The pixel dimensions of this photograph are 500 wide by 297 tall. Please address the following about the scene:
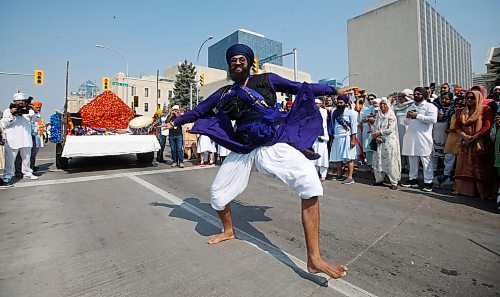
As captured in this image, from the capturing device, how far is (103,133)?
28.2 ft

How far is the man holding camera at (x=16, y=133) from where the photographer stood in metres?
6.29

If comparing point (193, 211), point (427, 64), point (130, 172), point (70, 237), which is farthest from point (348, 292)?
point (427, 64)

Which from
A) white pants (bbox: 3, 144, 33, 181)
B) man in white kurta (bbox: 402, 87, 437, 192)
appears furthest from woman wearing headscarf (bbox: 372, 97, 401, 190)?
white pants (bbox: 3, 144, 33, 181)

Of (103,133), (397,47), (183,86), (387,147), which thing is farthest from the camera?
(397,47)

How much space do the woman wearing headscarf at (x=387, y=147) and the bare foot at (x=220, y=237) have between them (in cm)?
397

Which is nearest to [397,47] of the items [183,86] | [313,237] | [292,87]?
[183,86]

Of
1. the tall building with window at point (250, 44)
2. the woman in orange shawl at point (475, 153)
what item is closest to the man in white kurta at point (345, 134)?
the woman in orange shawl at point (475, 153)

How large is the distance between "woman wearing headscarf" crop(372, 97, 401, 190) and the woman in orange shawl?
1006mm

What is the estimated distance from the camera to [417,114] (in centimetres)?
546

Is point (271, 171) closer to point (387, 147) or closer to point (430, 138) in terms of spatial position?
point (387, 147)

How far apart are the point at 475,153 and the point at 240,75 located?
4538 millimetres

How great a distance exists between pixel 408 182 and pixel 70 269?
19.4ft

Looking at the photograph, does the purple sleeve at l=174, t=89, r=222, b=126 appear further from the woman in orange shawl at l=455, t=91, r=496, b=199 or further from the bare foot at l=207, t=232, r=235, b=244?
the woman in orange shawl at l=455, t=91, r=496, b=199

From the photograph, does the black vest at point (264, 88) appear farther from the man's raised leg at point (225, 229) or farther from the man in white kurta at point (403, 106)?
the man in white kurta at point (403, 106)
